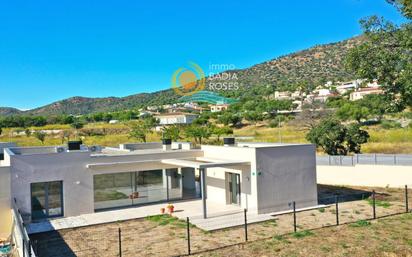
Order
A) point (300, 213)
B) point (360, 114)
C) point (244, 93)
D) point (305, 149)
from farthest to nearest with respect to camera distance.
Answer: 1. point (244, 93)
2. point (360, 114)
3. point (305, 149)
4. point (300, 213)

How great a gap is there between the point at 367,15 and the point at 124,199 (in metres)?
14.0

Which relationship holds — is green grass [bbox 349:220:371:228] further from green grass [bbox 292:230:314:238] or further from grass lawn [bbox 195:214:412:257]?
green grass [bbox 292:230:314:238]

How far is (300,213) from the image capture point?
17.3 meters

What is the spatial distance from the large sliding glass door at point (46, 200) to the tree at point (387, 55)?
13.6 m

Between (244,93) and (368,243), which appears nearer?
(368,243)

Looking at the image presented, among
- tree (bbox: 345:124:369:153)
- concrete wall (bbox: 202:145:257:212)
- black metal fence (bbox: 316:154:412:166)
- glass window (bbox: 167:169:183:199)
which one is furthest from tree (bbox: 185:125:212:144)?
glass window (bbox: 167:169:183:199)

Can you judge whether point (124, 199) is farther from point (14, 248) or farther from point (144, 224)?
point (14, 248)

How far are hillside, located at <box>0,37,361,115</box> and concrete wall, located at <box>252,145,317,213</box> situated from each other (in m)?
83.3

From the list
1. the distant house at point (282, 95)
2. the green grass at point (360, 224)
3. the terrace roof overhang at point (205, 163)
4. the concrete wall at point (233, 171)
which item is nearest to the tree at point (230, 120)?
the distant house at point (282, 95)

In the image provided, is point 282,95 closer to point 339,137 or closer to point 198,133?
point 198,133

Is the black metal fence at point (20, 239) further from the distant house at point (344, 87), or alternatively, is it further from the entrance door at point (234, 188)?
the distant house at point (344, 87)

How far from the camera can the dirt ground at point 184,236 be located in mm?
12336

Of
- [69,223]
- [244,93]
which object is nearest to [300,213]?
[69,223]

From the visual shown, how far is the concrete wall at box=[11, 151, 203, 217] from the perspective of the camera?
1639cm
